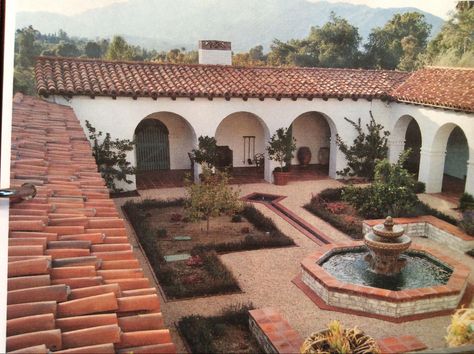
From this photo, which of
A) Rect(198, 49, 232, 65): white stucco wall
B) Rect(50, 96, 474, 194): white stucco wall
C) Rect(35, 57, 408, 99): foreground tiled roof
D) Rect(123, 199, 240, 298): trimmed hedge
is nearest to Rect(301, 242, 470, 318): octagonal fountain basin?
Rect(123, 199, 240, 298): trimmed hedge

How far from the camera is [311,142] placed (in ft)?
64.1

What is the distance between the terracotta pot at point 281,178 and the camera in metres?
15.9

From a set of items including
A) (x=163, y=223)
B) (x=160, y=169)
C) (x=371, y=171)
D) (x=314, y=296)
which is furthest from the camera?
(x=160, y=169)

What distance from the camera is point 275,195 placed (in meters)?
14.7

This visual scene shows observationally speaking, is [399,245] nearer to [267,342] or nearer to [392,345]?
[392,345]

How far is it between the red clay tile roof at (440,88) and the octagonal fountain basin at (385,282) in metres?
5.61

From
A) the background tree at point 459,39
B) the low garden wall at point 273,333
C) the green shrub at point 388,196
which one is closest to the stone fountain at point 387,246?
the low garden wall at point 273,333

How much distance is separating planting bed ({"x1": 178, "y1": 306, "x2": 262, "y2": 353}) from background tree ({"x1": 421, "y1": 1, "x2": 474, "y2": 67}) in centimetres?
1394

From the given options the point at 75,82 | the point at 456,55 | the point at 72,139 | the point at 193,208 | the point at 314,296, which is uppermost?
the point at 456,55

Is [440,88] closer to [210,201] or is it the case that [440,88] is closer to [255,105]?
[255,105]

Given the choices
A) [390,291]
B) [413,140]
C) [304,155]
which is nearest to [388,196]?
[390,291]

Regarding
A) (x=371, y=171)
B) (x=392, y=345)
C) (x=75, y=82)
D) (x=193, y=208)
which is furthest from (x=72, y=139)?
(x=371, y=171)

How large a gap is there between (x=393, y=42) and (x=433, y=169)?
20.2 meters

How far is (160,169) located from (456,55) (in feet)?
45.5
